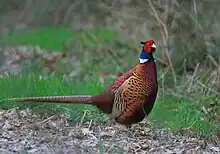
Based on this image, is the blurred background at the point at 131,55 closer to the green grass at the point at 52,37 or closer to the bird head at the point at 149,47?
the green grass at the point at 52,37

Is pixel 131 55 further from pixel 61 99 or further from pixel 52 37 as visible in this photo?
pixel 61 99

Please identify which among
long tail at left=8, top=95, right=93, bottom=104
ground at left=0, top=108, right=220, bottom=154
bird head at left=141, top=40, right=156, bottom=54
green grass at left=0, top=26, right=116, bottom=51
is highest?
bird head at left=141, top=40, right=156, bottom=54

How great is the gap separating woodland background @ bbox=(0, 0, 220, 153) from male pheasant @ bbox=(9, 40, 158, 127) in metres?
0.34

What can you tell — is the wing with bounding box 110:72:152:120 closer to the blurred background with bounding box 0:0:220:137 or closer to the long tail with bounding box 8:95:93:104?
the long tail with bounding box 8:95:93:104

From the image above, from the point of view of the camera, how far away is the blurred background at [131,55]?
8.07 meters

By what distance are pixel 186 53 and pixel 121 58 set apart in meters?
1.35

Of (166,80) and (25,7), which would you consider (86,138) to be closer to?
(166,80)

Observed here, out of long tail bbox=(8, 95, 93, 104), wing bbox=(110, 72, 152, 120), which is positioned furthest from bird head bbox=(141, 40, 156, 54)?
long tail bbox=(8, 95, 93, 104)

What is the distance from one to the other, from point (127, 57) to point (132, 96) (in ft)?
18.4

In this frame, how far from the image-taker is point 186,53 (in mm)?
11531

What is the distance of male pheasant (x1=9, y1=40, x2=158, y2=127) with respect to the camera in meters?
6.66

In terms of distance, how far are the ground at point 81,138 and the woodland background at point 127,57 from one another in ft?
0.61

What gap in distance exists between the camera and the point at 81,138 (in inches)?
258

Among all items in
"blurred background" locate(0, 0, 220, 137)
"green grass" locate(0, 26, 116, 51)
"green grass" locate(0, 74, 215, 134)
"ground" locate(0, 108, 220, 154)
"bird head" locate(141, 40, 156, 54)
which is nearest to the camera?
"ground" locate(0, 108, 220, 154)
